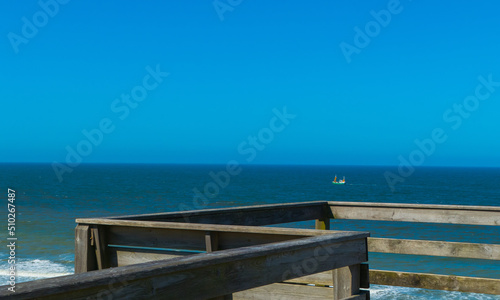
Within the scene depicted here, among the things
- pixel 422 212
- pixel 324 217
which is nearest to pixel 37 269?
pixel 324 217

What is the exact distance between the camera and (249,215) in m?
5.45

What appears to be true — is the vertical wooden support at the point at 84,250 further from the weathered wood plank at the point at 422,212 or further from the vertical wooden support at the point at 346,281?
the weathered wood plank at the point at 422,212

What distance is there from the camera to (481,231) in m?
35.3

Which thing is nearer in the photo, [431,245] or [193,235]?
[193,235]

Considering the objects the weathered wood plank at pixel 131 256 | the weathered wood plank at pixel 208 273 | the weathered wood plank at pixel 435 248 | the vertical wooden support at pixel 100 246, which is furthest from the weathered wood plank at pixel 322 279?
the weathered wood plank at pixel 435 248

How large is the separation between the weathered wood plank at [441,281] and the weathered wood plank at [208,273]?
214 centimetres

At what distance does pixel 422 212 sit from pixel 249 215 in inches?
77.9

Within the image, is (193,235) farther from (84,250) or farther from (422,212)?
(422,212)

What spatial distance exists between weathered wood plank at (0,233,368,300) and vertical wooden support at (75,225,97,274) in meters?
2.04

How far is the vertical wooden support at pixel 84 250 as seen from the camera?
174 inches

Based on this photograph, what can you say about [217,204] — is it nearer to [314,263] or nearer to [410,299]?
[410,299]

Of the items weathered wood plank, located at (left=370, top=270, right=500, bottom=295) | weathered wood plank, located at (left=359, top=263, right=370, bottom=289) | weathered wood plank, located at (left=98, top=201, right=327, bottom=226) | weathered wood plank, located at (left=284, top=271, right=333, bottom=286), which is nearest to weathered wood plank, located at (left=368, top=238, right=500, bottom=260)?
weathered wood plank, located at (left=370, top=270, right=500, bottom=295)

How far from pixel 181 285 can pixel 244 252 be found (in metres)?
0.39

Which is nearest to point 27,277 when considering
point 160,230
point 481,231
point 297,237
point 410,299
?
point 410,299
